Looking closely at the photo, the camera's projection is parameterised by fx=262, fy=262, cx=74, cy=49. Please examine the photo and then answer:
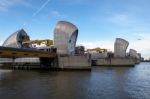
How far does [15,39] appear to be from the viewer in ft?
423

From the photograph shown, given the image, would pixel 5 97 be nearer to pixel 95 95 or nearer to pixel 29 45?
pixel 95 95

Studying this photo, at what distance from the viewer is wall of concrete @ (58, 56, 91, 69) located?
8125 centimetres

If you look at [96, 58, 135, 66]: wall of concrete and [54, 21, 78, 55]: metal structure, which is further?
[96, 58, 135, 66]: wall of concrete

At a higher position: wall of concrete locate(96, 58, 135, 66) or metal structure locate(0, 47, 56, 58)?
metal structure locate(0, 47, 56, 58)

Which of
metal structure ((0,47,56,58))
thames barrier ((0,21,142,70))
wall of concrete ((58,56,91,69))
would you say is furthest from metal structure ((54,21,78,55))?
wall of concrete ((58,56,91,69))

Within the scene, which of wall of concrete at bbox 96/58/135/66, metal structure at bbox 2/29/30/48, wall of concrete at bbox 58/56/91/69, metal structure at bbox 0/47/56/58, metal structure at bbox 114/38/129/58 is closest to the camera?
metal structure at bbox 0/47/56/58

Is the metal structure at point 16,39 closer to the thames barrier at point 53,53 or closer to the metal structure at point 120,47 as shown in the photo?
the thames barrier at point 53,53

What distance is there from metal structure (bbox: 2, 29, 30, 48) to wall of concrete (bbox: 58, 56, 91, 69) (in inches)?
1947

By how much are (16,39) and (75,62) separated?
5555 centimetres

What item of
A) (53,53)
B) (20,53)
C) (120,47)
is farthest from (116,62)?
(20,53)

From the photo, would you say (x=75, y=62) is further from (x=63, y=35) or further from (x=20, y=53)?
(x=20, y=53)

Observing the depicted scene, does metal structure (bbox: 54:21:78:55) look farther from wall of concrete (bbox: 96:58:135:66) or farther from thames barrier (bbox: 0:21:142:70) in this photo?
wall of concrete (bbox: 96:58:135:66)

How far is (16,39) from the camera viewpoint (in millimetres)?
128625

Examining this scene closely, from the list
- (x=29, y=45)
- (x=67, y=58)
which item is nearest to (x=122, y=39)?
(x=29, y=45)
